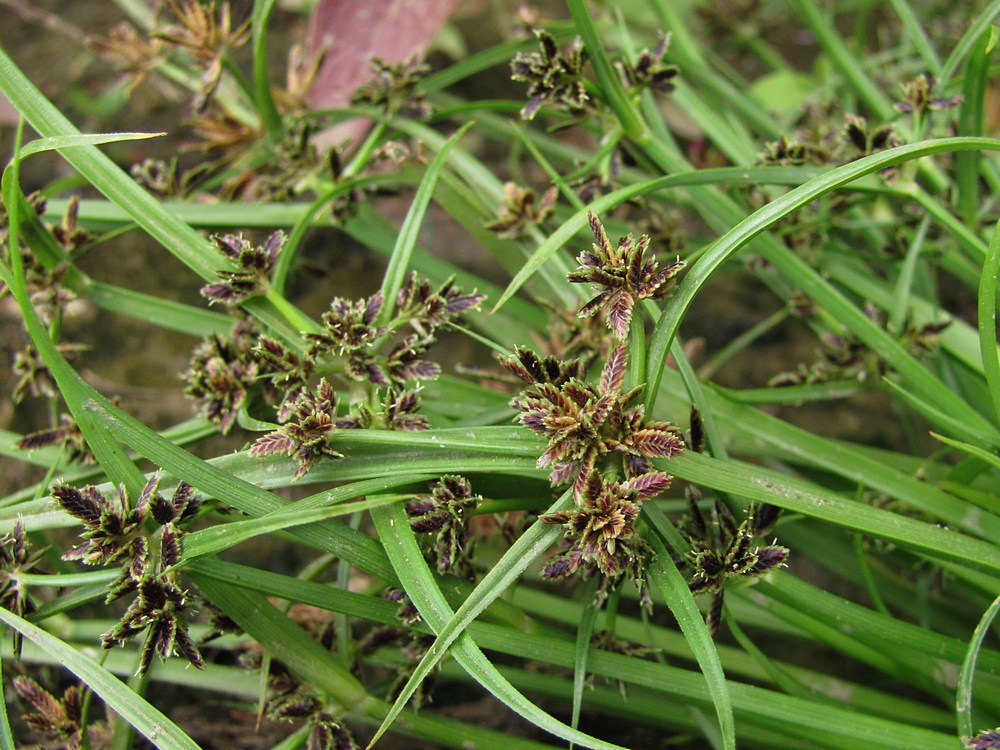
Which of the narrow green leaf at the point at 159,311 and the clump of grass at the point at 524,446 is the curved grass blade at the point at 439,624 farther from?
the narrow green leaf at the point at 159,311

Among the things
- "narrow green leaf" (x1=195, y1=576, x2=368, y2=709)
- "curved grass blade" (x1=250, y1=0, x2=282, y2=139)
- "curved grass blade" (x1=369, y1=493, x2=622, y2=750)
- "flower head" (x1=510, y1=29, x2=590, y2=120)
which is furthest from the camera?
"curved grass blade" (x1=250, y1=0, x2=282, y2=139)

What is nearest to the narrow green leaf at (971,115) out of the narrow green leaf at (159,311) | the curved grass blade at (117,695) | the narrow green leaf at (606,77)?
the narrow green leaf at (606,77)

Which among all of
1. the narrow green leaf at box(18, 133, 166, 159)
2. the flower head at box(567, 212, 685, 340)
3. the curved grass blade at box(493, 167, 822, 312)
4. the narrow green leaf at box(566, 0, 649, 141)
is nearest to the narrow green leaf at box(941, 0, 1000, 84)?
the curved grass blade at box(493, 167, 822, 312)

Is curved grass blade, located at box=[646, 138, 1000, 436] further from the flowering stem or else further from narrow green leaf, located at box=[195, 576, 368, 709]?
narrow green leaf, located at box=[195, 576, 368, 709]

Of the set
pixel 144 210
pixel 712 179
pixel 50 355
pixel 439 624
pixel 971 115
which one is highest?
pixel 971 115

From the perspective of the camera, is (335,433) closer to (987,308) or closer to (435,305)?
(435,305)

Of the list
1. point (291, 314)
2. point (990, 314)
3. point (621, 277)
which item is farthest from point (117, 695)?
point (990, 314)

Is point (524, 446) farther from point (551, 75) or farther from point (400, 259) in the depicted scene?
point (551, 75)
